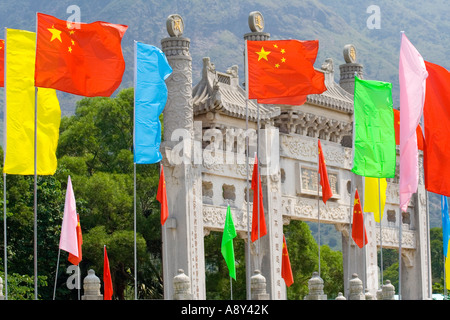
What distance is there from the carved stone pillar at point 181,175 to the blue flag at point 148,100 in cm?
344

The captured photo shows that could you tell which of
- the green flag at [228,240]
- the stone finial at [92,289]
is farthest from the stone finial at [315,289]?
the stone finial at [92,289]

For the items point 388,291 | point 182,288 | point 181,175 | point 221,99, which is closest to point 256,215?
point 181,175

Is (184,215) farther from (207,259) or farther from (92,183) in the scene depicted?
(207,259)

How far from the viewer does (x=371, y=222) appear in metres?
28.3

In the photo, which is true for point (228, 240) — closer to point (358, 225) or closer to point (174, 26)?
point (358, 225)

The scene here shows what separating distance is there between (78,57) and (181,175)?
5950mm

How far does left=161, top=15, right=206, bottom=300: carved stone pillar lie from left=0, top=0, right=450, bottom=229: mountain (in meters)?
86.3

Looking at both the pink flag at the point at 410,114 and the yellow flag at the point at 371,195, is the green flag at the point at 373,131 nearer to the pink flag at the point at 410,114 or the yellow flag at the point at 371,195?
the pink flag at the point at 410,114

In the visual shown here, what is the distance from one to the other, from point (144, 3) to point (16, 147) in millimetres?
108131

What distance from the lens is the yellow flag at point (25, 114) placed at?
666 inches

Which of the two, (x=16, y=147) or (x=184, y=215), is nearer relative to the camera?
(x=16, y=147)

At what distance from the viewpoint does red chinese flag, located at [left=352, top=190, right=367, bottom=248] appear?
25688 mm
